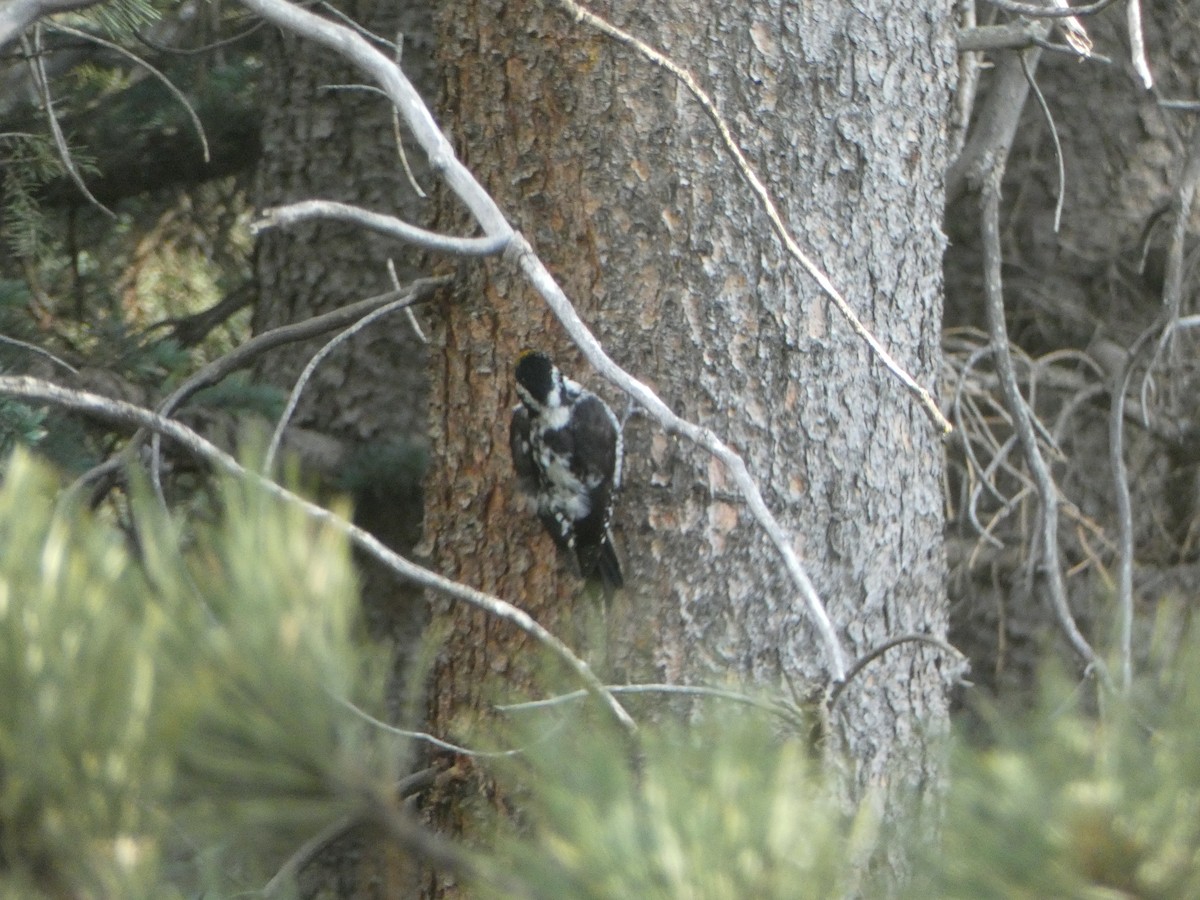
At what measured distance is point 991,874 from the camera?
0.72 meters

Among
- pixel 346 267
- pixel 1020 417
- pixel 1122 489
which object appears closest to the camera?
pixel 1020 417

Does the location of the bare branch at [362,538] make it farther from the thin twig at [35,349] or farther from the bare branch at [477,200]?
the thin twig at [35,349]

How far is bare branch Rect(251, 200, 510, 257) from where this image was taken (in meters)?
1.27

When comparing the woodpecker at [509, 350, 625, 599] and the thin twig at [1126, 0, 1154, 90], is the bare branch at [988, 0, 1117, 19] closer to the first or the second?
the thin twig at [1126, 0, 1154, 90]

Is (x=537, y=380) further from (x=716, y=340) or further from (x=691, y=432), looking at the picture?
(x=691, y=432)

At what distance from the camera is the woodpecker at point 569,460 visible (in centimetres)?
194

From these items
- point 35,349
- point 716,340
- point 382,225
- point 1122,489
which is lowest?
point 1122,489

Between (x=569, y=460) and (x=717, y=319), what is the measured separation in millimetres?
282

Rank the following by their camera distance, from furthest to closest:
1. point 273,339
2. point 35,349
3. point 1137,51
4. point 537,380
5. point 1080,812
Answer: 1. point 35,349
2. point 273,339
3. point 537,380
4. point 1137,51
5. point 1080,812

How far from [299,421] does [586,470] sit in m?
1.98

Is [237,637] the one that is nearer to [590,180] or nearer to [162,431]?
[162,431]

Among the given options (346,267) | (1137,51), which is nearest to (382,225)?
(1137,51)

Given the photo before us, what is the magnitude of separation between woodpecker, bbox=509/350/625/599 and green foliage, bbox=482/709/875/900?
112 cm

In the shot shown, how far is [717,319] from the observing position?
6.39ft
